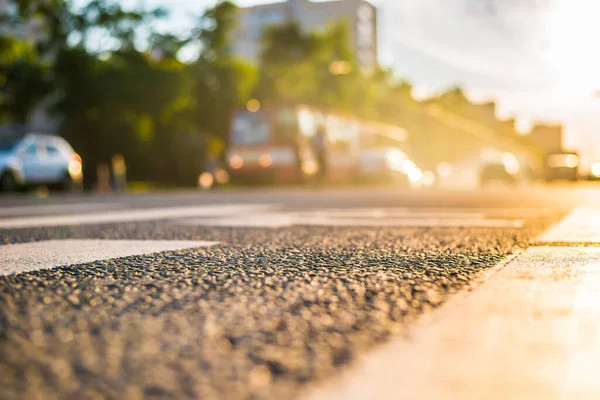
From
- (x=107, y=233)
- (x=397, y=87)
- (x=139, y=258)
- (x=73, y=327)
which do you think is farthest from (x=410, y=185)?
(x=397, y=87)

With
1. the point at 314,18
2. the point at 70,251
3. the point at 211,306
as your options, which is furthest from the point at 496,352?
the point at 314,18

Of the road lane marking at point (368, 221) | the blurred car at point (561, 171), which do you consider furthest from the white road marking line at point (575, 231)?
the blurred car at point (561, 171)

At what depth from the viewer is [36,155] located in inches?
856

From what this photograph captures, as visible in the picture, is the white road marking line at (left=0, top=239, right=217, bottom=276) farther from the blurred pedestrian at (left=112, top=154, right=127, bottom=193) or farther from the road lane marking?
the blurred pedestrian at (left=112, top=154, right=127, bottom=193)

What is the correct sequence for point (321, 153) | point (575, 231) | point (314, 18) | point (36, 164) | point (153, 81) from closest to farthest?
point (575, 231)
point (36, 164)
point (321, 153)
point (153, 81)
point (314, 18)

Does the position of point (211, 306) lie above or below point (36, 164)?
below

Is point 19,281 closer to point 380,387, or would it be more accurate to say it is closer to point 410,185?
point 380,387

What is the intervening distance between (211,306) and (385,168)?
26.5m

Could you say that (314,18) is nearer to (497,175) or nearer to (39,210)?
(497,175)

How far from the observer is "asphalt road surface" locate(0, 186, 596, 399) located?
6.45 feet

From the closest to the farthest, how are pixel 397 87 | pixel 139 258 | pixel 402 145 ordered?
1. pixel 139 258
2. pixel 402 145
3. pixel 397 87

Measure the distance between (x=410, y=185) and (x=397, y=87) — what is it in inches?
2070

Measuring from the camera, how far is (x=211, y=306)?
290cm

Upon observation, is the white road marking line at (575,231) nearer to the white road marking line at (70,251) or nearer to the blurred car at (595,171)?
the white road marking line at (70,251)
